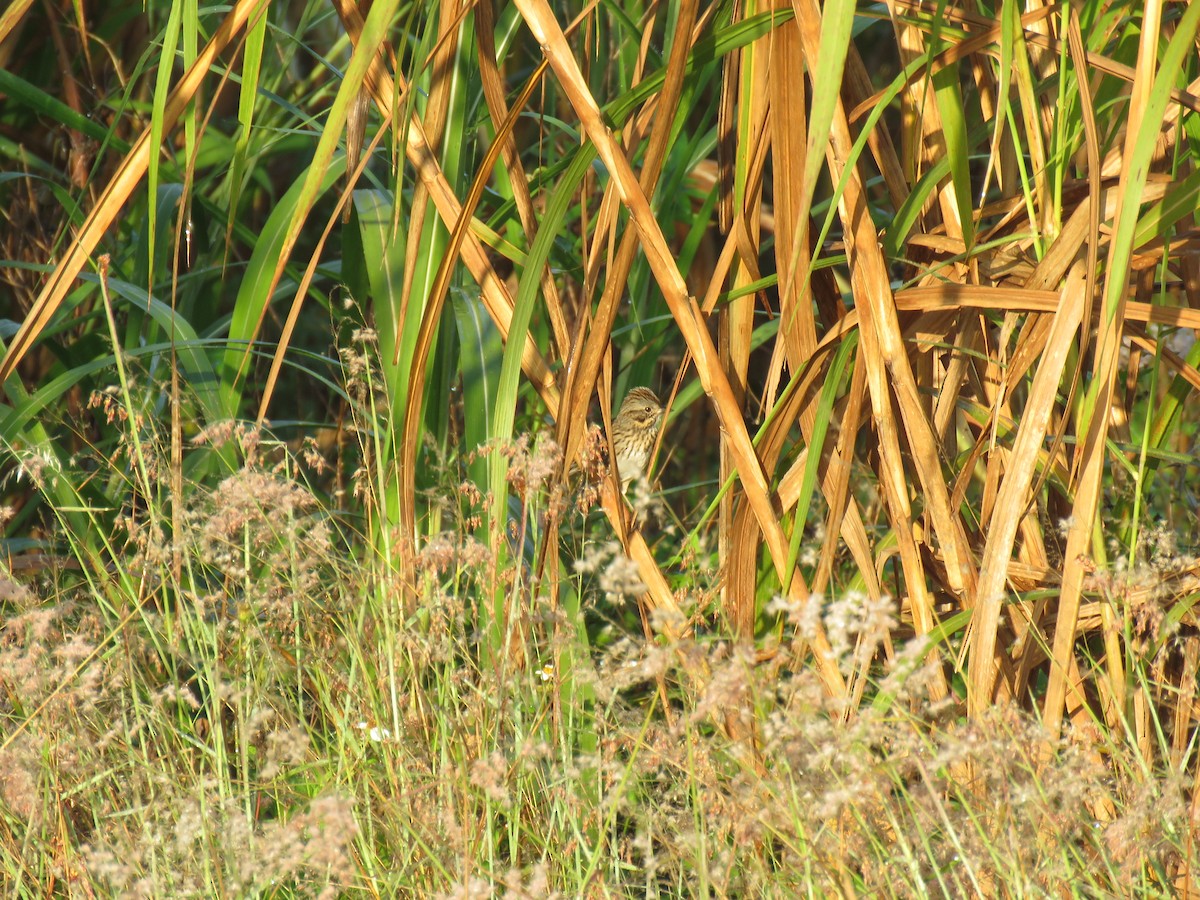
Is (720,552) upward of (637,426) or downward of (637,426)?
upward

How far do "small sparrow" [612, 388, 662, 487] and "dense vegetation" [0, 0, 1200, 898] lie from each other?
1.04m

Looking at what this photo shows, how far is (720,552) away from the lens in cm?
191

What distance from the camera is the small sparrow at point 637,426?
3205 millimetres

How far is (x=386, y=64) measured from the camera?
190 cm

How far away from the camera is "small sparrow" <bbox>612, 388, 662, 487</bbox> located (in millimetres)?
3205

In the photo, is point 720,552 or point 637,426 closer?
point 720,552

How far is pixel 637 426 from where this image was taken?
10.8 ft

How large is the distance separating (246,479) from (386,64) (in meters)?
0.70

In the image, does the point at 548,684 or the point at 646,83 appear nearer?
the point at 646,83

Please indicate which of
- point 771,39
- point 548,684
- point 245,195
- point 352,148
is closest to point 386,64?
point 352,148

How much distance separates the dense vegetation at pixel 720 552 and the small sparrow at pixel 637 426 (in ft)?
3.42

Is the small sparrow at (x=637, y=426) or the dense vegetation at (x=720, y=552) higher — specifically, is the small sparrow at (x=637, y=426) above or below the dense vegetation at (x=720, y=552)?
below

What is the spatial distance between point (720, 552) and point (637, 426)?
4.59ft

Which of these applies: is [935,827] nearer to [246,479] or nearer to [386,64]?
[246,479]
